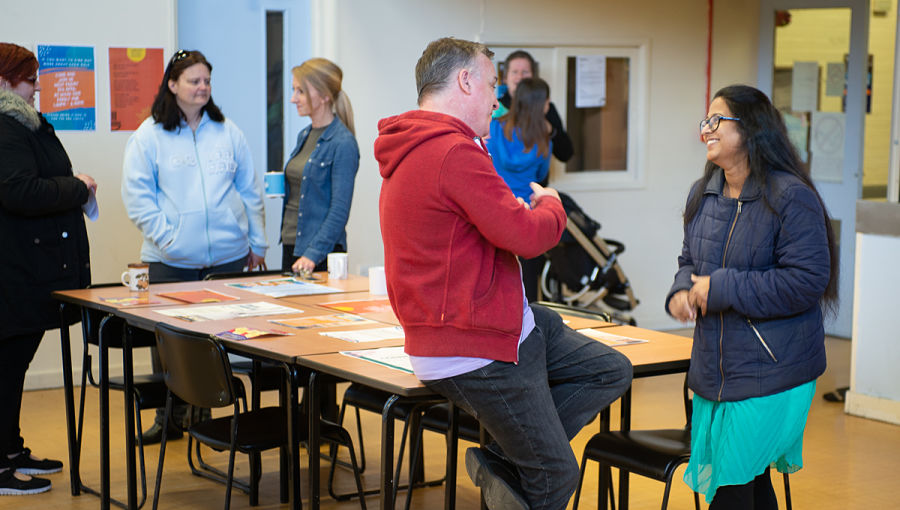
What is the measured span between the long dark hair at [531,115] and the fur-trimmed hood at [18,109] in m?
2.83

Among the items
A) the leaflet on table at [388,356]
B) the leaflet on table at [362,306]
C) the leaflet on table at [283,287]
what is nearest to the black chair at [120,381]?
the leaflet on table at [283,287]

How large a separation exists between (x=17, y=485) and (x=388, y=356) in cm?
206

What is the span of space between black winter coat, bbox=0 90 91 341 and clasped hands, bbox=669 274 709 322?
8.37 feet

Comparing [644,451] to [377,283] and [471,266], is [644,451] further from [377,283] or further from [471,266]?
[377,283]

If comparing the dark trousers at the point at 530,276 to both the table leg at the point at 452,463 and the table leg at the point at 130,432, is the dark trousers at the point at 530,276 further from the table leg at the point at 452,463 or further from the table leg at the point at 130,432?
the table leg at the point at 452,463

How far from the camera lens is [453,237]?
2.59m

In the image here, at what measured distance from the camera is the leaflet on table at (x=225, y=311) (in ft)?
12.6

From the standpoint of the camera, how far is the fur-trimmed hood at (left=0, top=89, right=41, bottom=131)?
4.24m

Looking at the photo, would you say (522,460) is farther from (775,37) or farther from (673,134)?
(775,37)

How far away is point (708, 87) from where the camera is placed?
8.03 meters

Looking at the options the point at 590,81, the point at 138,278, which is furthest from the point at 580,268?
the point at 138,278

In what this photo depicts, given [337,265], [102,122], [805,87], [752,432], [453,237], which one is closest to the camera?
[453,237]

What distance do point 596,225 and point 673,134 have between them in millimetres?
1484

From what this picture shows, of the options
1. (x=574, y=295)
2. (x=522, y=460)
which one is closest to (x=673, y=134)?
(x=574, y=295)
